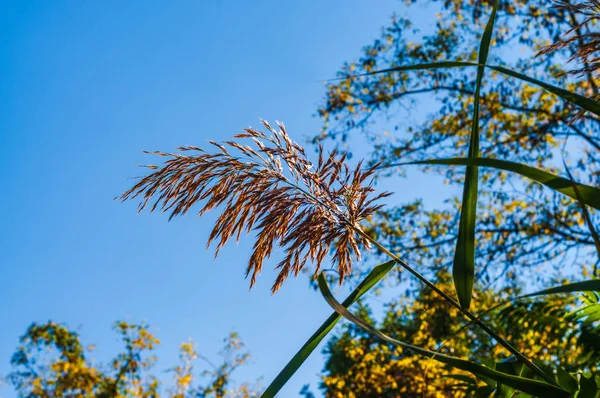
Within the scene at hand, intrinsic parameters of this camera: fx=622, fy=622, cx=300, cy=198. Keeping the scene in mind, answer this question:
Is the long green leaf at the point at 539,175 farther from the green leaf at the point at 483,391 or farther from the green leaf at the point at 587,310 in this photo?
the green leaf at the point at 587,310

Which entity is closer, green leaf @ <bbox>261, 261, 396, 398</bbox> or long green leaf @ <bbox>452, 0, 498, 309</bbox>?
green leaf @ <bbox>261, 261, 396, 398</bbox>

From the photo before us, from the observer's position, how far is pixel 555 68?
356 inches

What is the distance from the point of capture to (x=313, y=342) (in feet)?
3.63

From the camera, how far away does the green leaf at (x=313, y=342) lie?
1.01 m

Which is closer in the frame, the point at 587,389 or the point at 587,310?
the point at 587,389

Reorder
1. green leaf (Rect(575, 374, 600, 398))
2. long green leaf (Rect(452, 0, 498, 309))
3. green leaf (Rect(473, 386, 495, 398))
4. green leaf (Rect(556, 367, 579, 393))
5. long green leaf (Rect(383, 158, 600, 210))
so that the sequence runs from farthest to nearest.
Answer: green leaf (Rect(473, 386, 495, 398)) < green leaf (Rect(556, 367, 579, 393)) < green leaf (Rect(575, 374, 600, 398)) < long green leaf (Rect(452, 0, 498, 309)) < long green leaf (Rect(383, 158, 600, 210))

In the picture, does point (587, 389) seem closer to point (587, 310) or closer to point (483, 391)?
point (483, 391)

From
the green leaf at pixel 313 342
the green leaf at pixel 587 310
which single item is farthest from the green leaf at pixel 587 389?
the green leaf at pixel 587 310

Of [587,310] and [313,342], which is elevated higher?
[587,310]

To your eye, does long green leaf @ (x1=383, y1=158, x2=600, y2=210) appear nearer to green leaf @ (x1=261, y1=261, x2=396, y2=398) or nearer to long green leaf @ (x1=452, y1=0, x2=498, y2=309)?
long green leaf @ (x1=452, y1=0, x2=498, y2=309)

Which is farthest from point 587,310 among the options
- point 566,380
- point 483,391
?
point 566,380

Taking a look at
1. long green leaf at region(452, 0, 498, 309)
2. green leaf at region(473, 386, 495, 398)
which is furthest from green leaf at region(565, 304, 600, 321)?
A: long green leaf at region(452, 0, 498, 309)

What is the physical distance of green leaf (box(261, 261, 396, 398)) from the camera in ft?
3.32

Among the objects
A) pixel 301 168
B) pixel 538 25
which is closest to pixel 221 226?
pixel 301 168
